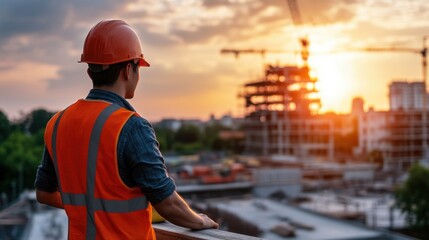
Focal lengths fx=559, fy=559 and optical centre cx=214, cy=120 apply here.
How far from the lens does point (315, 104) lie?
32281 mm

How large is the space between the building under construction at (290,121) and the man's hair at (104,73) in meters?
29.6

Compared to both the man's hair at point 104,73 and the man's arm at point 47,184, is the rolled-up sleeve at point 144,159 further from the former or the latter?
the man's arm at point 47,184

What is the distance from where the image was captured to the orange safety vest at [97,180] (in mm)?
846

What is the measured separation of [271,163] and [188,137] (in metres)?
11.3

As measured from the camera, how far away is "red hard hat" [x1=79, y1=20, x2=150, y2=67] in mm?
907

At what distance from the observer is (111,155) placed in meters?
0.84

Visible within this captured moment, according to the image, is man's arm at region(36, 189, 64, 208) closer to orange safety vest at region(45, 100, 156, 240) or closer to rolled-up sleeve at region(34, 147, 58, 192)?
rolled-up sleeve at region(34, 147, 58, 192)

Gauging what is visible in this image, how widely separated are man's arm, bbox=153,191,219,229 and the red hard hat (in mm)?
239

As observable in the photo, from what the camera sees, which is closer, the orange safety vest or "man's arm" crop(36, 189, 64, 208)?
the orange safety vest

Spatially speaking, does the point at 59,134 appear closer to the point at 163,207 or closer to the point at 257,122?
the point at 163,207

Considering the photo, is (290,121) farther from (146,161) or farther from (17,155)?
(146,161)

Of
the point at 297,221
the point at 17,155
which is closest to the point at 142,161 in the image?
the point at 297,221

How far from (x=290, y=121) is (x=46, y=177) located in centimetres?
3108

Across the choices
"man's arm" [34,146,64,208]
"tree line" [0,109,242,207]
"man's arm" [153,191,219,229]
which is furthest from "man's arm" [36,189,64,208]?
"tree line" [0,109,242,207]
